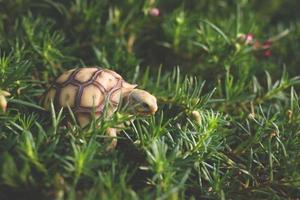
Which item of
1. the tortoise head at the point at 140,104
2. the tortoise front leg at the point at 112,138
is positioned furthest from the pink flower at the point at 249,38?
the tortoise front leg at the point at 112,138

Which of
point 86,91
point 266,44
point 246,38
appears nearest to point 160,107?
point 86,91

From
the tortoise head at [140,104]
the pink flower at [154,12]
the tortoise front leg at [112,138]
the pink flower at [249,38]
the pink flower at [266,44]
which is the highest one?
the pink flower at [154,12]

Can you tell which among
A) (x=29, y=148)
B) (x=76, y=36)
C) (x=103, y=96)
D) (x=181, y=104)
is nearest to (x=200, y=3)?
(x=76, y=36)

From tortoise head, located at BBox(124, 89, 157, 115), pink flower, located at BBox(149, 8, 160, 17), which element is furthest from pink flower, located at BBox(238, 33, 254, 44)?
tortoise head, located at BBox(124, 89, 157, 115)

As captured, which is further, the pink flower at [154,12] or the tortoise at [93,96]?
the pink flower at [154,12]

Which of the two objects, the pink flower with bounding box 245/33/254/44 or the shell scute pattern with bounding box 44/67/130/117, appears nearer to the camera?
the shell scute pattern with bounding box 44/67/130/117

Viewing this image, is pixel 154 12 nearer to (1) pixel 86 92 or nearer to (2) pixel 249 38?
(2) pixel 249 38

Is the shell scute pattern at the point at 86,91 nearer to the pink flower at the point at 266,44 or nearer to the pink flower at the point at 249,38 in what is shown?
the pink flower at the point at 249,38

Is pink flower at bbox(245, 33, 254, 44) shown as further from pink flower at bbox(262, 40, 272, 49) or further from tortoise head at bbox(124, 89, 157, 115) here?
tortoise head at bbox(124, 89, 157, 115)
